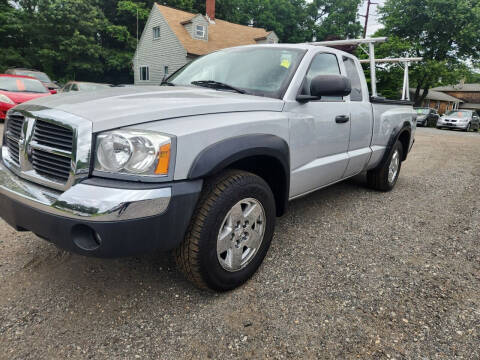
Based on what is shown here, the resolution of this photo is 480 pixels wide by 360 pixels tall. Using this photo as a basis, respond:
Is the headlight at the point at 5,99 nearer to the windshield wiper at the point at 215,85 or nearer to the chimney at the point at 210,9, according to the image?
the windshield wiper at the point at 215,85

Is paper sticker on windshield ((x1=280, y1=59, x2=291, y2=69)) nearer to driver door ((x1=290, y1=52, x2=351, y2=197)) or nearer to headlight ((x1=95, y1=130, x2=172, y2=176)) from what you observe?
driver door ((x1=290, y1=52, x2=351, y2=197))

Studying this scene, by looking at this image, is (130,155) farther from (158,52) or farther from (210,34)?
(158,52)

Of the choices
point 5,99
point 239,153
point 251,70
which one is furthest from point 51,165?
point 5,99

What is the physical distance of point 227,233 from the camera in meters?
2.09

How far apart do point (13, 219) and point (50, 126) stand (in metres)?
0.58

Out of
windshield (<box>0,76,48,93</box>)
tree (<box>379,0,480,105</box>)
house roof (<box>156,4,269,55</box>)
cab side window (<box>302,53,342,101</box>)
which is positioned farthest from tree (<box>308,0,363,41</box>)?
cab side window (<box>302,53,342,101</box>)

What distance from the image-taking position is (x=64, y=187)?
1.74m

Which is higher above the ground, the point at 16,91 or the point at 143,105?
the point at 143,105

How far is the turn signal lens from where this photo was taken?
170cm

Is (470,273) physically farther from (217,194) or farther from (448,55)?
(448,55)

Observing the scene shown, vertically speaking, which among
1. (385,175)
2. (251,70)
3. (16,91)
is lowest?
(385,175)

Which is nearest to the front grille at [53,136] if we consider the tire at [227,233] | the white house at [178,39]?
the tire at [227,233]

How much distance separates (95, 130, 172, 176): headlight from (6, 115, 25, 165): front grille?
0.73m

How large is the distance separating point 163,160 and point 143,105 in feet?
1.41
